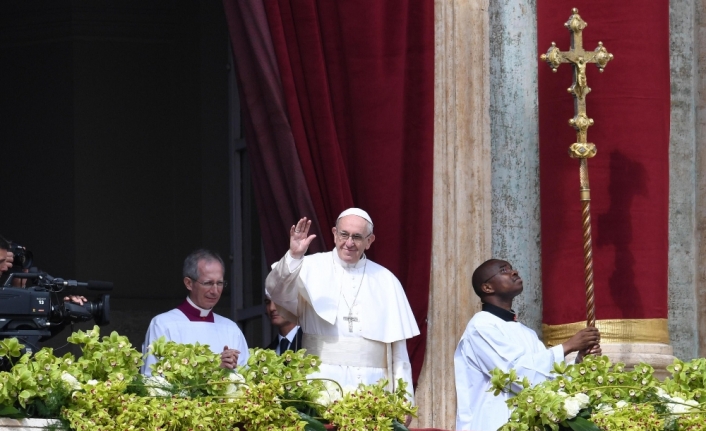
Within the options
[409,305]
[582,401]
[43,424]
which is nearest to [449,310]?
[409,305]

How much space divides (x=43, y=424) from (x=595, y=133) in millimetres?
3869

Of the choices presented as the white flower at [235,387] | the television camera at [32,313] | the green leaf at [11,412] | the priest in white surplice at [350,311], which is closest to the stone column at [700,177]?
Result: the priest in white surplice at [350,311]

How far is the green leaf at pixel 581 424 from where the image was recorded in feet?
20.1

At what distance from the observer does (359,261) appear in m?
7.96

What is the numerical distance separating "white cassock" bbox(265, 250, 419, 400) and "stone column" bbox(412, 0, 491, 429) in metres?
0.46

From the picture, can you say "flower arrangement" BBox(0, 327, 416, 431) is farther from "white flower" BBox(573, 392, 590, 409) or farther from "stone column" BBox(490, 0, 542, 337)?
"stone column" BBox(490, 0, 542, 337)

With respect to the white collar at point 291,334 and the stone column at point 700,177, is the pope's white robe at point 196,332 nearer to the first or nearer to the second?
the white collar at point 291,334

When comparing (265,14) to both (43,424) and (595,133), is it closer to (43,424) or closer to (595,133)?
(595,133)

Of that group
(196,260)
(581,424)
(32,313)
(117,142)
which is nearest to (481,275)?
(196,260)

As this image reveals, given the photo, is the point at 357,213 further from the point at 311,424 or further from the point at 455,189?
the point at 311,424

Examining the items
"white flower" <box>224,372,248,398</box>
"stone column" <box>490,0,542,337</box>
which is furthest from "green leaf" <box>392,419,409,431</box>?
"stone column" <box>490,0,542,337</box>

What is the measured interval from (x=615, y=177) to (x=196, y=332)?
222cm

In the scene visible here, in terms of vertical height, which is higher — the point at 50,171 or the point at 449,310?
the point at 50,171

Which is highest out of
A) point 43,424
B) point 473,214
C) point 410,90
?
point 410,90
